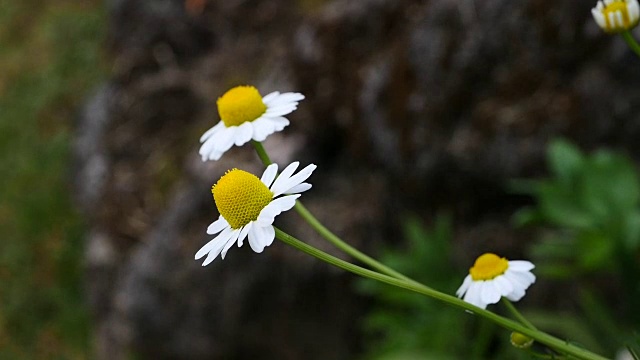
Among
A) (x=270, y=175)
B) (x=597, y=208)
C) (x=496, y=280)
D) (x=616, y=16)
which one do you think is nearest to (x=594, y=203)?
(x=597, y=208)

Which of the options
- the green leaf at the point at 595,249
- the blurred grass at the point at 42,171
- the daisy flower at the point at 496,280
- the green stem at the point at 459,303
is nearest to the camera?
the green stem at the point at 459,303

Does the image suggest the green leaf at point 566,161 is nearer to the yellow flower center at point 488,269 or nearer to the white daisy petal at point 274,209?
the yellow flower center at point 488,269

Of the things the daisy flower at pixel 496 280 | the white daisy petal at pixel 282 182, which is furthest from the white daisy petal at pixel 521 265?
the white daisy petal at pixel 282 182

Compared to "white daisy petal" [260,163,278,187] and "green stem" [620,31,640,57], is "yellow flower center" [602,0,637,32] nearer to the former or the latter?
"green stem" [620,31,640,57]

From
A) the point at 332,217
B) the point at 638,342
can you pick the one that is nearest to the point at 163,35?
the point at 332,217

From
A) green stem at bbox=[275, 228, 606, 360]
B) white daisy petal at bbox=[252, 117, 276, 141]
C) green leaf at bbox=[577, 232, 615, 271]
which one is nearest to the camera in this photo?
green stem at bbox=[275, 228, 606, 360]

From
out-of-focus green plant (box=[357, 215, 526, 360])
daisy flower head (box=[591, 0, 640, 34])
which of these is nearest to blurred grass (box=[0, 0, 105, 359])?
out-of-focus green plant (box=[357, 215, 526, 360])

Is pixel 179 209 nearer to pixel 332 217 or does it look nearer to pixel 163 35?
pixel 332 217

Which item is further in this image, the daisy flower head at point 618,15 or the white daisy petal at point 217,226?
the daisy flower head at point 618,15

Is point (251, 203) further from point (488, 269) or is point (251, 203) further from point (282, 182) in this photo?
point (488, 269)
